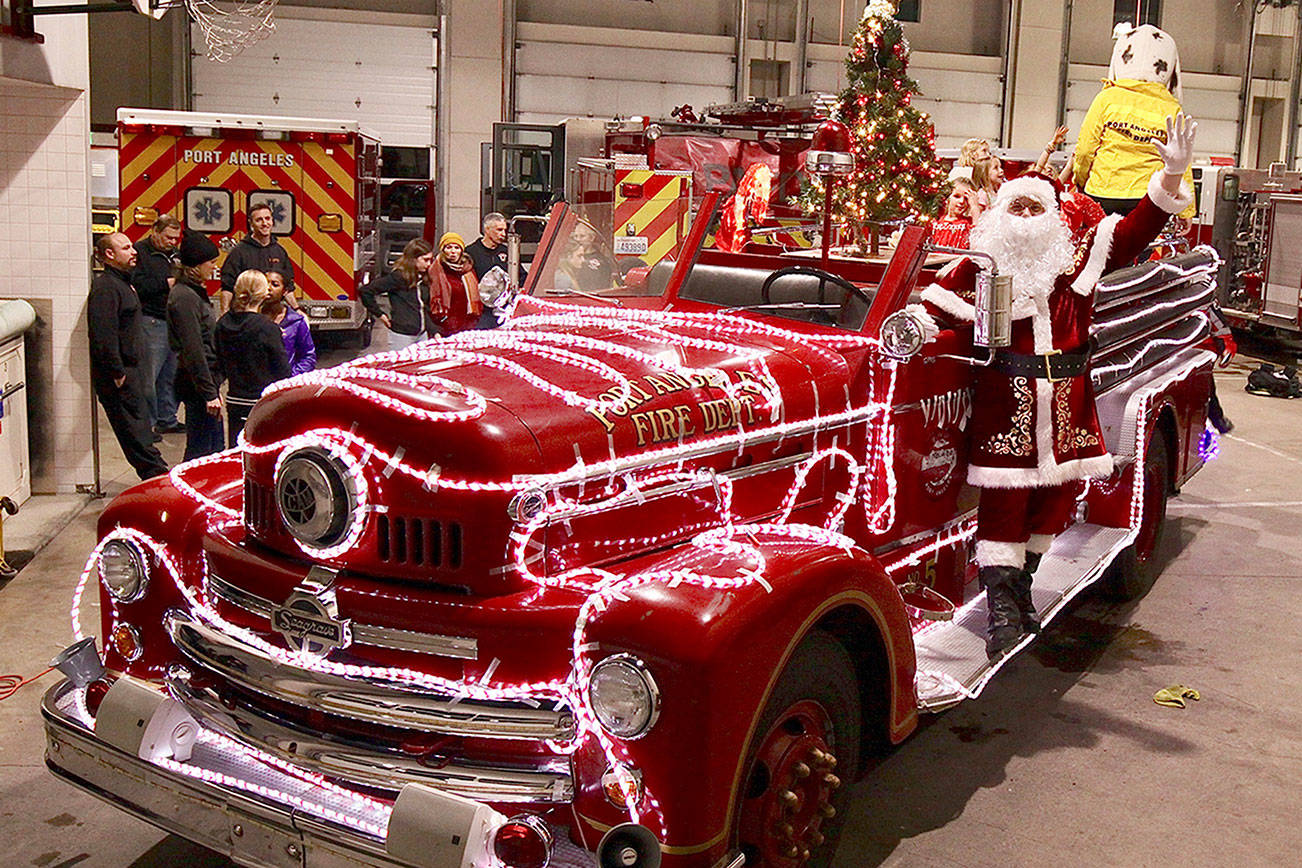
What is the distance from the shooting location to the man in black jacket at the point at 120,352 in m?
7.57

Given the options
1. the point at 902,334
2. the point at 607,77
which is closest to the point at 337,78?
the point at 607,77

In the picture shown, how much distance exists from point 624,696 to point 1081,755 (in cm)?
252

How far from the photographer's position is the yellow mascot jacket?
686cm

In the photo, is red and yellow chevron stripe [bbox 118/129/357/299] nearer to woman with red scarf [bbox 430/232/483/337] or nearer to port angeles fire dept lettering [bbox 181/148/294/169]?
port angeles fire dept lettering [bbox 181/148/294/169]

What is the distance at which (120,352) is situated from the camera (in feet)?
25.3

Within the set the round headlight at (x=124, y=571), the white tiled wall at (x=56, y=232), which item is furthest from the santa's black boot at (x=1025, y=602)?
the white tiled wall at (x=56, y=232)

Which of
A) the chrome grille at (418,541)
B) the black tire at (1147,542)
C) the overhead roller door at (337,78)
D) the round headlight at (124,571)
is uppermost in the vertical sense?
the overhead roller door at (337,78)

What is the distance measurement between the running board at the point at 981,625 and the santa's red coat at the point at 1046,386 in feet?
1.75

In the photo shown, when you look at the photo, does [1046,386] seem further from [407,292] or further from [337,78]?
[337,78]

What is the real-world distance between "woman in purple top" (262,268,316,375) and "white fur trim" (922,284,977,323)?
384cm

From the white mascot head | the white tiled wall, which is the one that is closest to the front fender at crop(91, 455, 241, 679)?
the white tiled wall

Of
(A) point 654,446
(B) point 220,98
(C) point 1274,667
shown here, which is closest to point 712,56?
(B) point 220,98

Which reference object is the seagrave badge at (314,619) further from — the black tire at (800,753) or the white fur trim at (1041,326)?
the white fur trim at (1041,326)

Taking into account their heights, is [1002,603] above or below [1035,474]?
below
